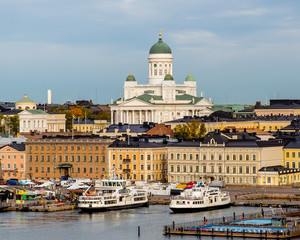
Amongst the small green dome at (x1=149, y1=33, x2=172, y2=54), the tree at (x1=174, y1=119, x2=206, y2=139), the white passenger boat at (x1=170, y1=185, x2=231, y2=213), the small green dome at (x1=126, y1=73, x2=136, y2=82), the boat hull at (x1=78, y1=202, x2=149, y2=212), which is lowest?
the boat hull at (x1=78, y1=202, x2=149, y2=212)

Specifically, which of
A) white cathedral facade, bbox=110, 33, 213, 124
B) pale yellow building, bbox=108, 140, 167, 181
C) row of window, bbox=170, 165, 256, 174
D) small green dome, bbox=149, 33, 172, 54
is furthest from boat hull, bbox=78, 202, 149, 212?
small green dome, bbox=149, 33, 172, 54

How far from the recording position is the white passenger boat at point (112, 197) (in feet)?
283

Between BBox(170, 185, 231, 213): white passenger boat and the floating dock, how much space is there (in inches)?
284

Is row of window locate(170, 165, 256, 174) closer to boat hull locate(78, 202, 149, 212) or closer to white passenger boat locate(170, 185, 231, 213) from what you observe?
white passenger boat locate(170, 185, 231, 213)

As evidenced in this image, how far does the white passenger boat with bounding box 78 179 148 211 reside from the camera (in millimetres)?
86250

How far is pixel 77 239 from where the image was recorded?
240ft

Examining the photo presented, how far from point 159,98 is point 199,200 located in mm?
95074

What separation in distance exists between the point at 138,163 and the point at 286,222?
37267mm

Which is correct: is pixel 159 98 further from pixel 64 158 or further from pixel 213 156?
pixel 213 156

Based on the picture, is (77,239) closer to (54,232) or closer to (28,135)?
(54,232)

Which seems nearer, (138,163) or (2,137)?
(138,163)

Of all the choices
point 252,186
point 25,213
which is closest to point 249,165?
point 252,186

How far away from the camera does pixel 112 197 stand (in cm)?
8769

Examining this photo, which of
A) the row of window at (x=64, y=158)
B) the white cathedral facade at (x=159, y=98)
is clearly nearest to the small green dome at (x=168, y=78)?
the white cathedral facade at (x=159, y=98)
